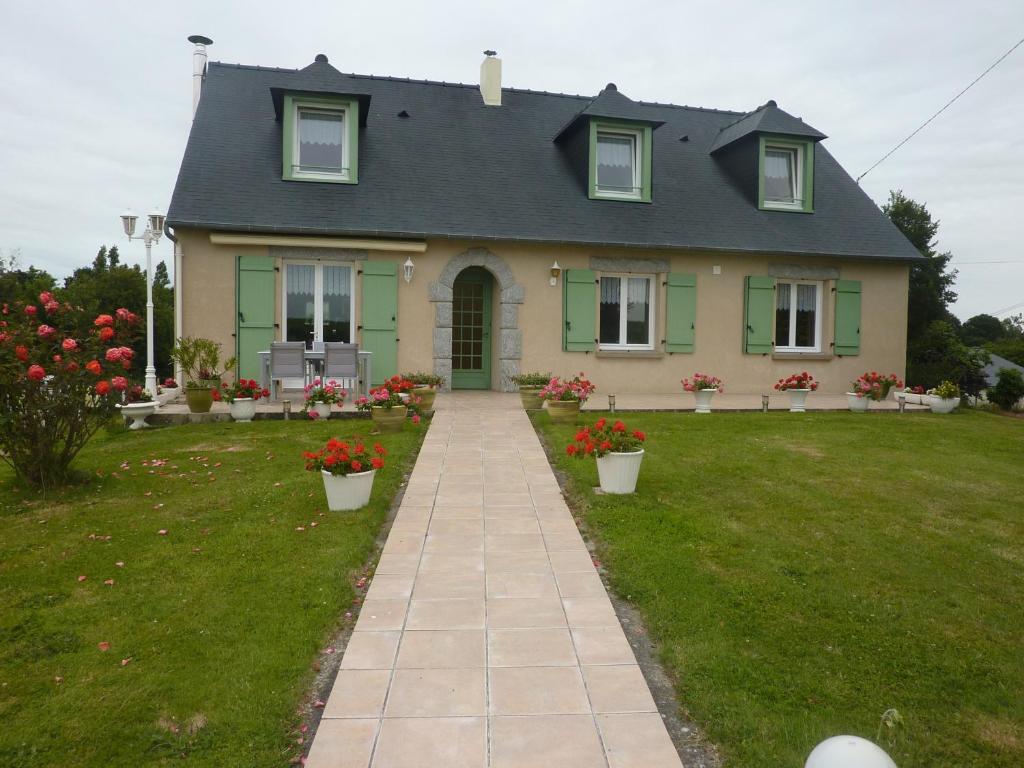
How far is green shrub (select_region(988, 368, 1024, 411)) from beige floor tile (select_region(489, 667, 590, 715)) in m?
13.4

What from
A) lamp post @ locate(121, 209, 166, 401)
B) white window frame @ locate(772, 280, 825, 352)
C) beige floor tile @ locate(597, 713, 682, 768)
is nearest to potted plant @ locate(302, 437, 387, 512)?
beige floor tile @ locate(597, 713, 682, 768)

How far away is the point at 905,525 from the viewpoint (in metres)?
5.01

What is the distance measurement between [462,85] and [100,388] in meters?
11.1

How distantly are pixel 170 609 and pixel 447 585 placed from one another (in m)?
1.45

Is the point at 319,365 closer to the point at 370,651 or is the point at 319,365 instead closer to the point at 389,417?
the point at 389,417

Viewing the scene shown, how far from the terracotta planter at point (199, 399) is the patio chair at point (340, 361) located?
1.68 meters

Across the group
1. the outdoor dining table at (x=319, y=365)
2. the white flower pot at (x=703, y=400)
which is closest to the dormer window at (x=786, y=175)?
the white flower pot at (x=703, y=400)

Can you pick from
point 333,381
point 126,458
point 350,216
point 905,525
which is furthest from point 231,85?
point 905,525

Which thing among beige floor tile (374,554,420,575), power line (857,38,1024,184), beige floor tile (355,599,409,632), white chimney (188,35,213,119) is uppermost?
white chimney (188,35,213,119)

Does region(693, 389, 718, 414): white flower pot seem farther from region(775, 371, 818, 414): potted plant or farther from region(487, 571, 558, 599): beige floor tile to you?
region(487, 571, 558, 599): beige floor tile

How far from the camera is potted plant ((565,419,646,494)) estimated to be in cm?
560

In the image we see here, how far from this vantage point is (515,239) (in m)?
11.6

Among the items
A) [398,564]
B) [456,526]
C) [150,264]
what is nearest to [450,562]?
[398,564]

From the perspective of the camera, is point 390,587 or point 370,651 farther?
point 390,587
